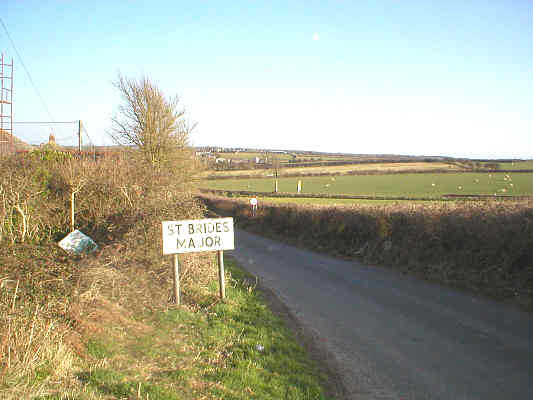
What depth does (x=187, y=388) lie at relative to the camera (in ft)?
14.1

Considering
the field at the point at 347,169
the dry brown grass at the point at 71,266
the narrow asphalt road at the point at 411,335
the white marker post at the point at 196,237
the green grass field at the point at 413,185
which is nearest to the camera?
the dry brown grass at the point at 71,266

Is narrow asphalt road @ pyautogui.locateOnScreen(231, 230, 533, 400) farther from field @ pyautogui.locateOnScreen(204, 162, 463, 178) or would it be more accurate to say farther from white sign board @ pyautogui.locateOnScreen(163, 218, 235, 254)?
field @ pyautogui.locateOnScreen(204, 162, 463, 178)

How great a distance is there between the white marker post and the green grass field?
96.6 feet

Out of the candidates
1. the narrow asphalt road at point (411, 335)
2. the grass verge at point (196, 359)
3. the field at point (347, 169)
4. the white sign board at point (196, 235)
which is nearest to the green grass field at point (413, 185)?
the field at point (347, 169)

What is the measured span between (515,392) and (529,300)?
480 centimetres

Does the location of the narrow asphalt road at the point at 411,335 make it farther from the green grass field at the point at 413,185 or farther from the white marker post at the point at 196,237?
the green grass field at the point at 413,185

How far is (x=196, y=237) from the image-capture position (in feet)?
26.9

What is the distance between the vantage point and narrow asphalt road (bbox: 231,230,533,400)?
5.05 m

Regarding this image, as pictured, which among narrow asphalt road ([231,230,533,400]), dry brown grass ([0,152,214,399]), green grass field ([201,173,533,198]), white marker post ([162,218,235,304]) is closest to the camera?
dry brown grass ([0,152,214,399])

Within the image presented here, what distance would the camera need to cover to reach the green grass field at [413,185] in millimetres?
38719

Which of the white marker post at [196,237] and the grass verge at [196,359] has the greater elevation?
the white marker post at [196,237]

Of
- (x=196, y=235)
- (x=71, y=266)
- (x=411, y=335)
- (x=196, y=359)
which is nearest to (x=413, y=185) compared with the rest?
(x=411, y=335)

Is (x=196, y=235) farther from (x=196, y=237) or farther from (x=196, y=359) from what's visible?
(x=196, y=359)

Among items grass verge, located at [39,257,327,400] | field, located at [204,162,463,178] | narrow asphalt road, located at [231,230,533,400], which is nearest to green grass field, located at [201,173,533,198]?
field, located at [204,162,463,178]
